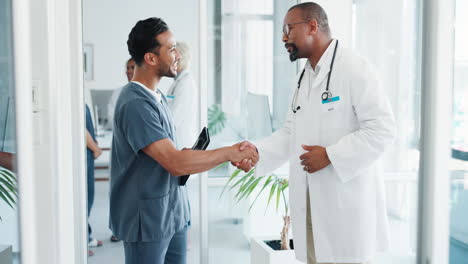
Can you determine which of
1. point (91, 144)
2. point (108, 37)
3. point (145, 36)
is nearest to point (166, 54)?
point (145, 36)

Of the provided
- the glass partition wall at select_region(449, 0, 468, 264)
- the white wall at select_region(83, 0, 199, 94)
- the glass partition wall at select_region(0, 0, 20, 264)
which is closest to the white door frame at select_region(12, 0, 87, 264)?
the glass partition wall at select_region(0, 0, 20, 264)

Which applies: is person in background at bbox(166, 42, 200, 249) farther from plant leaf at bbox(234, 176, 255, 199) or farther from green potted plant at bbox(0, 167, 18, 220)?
green potted plant at bbox(0, 167, 18, 220)

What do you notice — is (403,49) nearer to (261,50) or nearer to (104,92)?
(261,50)

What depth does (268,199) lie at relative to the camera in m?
3.03

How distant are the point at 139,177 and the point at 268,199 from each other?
1389mm

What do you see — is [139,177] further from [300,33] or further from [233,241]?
[233,241]

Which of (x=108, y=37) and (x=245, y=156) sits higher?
(x=108, y=37)

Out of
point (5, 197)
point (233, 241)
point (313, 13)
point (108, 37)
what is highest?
point (108, 37)

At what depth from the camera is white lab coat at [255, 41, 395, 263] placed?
176 centimetres

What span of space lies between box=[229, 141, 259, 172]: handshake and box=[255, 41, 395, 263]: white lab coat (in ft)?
0.88

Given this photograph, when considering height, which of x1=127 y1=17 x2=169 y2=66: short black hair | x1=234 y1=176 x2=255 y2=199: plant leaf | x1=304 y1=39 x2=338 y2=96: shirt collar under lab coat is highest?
x1=127 y1=17 x2=169 y2=66: short black hair

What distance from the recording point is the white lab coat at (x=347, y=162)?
1.76 metres

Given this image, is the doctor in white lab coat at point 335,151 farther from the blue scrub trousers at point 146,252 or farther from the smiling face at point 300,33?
the blue scrub trousers at point 146,252

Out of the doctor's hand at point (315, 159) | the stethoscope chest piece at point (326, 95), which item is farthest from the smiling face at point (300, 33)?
the doctor's hand at point (315, 159)
